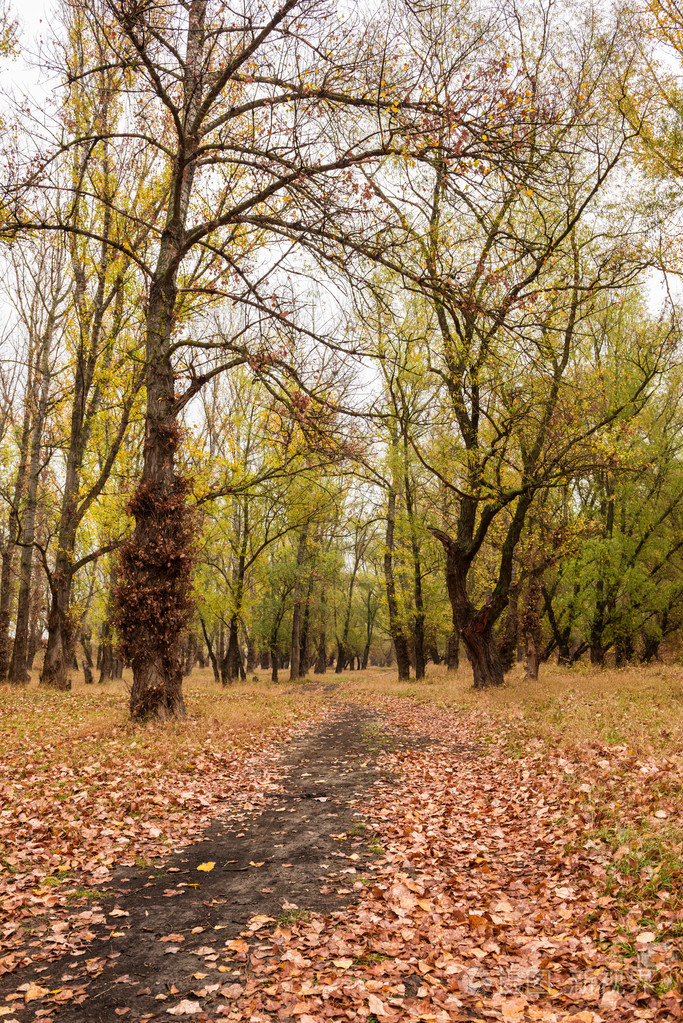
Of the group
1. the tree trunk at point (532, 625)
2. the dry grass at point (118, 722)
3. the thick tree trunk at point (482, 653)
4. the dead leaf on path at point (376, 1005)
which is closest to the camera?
the dead leaf on path at point (376, 1005)

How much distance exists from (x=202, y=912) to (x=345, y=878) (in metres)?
1.26

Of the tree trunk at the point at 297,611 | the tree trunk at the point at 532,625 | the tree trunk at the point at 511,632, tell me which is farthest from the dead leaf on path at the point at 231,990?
the tree trunk at the point at 297,611

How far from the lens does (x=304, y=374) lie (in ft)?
34.0

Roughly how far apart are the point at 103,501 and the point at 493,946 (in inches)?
792

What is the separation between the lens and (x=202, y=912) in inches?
184

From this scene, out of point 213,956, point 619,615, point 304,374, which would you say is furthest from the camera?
point 619,615

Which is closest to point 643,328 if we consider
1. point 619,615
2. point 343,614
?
point 619,615

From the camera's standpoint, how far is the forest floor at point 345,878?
3553 mm

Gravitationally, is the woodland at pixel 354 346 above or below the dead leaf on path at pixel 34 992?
above

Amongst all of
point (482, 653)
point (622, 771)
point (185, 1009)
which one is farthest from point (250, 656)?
point (185, 1009)

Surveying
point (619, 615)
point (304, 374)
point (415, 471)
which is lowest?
point (619, 615)

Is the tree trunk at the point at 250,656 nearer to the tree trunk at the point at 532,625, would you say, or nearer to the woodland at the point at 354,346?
the woodland at the point at 354,346

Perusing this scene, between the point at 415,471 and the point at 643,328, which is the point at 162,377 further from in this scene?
the point at 643,328

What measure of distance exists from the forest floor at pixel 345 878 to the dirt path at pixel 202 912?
0.07 feet
